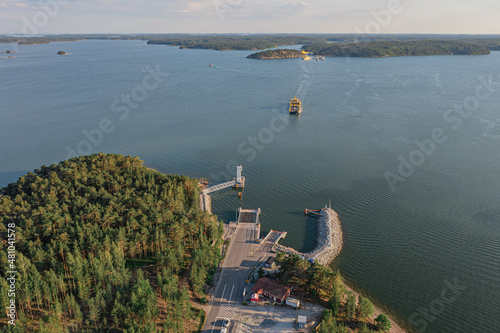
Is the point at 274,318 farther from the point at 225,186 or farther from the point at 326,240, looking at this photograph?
the point at 225,186

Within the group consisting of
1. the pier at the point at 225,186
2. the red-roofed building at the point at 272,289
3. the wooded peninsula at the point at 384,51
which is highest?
the wooded peninsula at the point at 384,51

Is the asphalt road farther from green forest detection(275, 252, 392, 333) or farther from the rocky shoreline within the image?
the rocky shoreline

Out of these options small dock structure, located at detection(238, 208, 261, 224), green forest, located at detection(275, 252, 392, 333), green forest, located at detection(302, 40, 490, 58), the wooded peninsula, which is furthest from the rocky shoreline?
green forest, located at detection(302, 40, 490, 58)

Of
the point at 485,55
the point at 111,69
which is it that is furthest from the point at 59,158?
the point at 485,55

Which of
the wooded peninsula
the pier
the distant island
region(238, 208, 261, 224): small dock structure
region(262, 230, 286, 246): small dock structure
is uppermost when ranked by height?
the wooded peninsula

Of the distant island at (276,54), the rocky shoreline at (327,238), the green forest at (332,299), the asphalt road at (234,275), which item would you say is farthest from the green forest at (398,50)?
the green forest at (332,299)

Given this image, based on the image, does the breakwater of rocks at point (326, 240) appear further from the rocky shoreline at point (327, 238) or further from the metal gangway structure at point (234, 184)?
the metal gangway structure at point (234, 184)
